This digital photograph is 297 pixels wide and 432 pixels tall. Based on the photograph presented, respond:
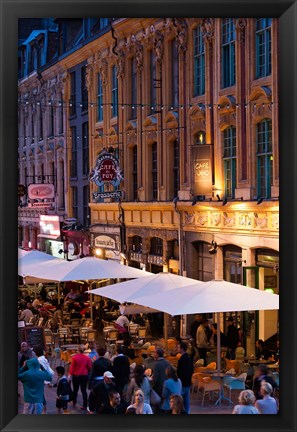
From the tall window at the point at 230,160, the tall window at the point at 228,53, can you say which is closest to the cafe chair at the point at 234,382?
the tall window at the point at 230,160

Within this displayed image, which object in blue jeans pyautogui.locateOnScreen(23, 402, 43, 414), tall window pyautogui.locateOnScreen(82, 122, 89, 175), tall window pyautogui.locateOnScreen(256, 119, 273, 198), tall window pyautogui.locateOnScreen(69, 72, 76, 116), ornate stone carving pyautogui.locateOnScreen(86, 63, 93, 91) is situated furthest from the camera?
tall window pyautogui.locateOnScreen(82, 122, 89, 175)

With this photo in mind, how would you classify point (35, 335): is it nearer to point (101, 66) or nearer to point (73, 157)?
point (101, 66)

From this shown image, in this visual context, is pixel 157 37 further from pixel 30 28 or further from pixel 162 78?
pixel 30 28

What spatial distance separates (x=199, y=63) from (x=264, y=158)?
386cm

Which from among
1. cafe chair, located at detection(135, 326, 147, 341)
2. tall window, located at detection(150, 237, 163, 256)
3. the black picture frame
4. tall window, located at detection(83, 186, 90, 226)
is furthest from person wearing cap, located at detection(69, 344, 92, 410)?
tall window, located at detection(83, 186, 90, 226)

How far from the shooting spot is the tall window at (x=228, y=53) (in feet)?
77.9

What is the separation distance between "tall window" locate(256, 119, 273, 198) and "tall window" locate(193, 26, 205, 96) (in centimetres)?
305

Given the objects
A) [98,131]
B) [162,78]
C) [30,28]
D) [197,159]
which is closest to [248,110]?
→ [197,159]

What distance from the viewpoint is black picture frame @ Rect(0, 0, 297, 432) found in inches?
529

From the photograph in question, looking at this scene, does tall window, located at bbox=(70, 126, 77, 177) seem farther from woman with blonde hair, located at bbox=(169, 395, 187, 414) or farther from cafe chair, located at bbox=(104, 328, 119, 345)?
woman with blonde hair, located at bbox=(169, 395, 187, 414)

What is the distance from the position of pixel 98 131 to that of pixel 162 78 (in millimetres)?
5266

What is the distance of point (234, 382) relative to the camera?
18.2 m
